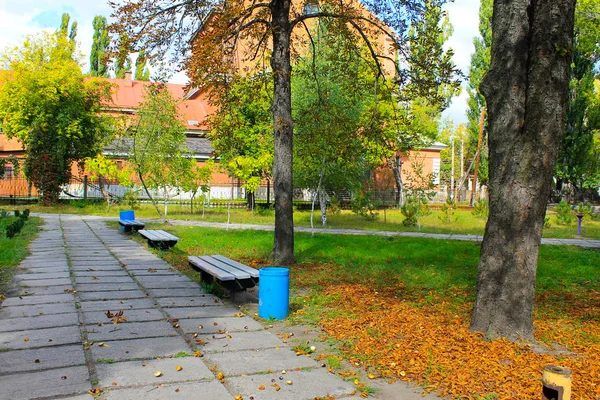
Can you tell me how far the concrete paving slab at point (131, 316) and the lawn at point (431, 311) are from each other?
158cm

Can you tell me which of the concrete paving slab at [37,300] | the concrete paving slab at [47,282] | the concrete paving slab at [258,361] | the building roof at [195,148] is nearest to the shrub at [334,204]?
the building roof at [195,148]

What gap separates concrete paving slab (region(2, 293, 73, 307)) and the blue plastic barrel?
2450 mm

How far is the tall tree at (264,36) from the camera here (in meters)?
8.41

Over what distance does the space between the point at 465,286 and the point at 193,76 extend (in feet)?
17.9

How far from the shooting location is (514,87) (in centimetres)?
480

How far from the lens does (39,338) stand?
4750 mm

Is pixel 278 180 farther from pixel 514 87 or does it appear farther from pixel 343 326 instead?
pixel 514 87

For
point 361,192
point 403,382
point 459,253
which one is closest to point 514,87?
point 403,382

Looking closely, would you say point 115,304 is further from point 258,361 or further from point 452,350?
point 452,350

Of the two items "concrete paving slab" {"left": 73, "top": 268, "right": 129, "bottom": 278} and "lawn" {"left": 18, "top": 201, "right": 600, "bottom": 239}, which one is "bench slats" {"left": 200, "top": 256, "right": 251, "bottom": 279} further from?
"lawn" {"left": 18, "top": 201, "right": 600, "bottom": 239}

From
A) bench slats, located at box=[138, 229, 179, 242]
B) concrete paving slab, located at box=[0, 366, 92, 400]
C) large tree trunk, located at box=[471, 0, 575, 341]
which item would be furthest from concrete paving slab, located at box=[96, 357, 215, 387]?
bench slats, located at box=[138, 229, 179, 242]

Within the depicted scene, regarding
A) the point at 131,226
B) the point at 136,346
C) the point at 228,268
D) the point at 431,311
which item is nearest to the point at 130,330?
the point at 136,346

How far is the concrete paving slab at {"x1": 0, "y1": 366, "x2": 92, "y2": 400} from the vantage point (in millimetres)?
3490

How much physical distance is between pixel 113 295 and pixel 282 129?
4.14 meters
